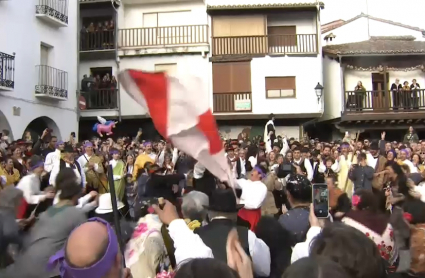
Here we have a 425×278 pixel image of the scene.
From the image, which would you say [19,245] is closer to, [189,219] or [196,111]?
[189,219]

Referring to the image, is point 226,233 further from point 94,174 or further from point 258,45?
point 258,45

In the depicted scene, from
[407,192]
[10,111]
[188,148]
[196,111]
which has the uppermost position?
[10,111]

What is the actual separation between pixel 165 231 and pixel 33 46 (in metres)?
16.0

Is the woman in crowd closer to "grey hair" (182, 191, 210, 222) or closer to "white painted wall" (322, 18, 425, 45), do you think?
"grey hair" (182, 191, 210, 222)

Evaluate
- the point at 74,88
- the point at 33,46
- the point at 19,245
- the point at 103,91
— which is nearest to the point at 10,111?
the point at 33,46

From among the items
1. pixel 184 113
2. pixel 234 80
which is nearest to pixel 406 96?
pixel 234 80

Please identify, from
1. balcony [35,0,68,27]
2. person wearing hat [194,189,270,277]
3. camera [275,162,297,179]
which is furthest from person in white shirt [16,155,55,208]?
balcony [35,0,68,27]

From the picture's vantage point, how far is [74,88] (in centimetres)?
2062

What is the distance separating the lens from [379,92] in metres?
23.0

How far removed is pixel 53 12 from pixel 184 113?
16955 mm

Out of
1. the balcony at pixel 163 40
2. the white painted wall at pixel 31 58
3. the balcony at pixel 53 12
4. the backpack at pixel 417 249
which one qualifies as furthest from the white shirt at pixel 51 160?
the balcony at pixel 163 40

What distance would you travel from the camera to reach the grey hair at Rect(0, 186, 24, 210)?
174 inches

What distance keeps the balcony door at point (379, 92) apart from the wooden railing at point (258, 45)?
3.57 m

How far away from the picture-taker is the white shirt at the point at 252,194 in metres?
5.74
